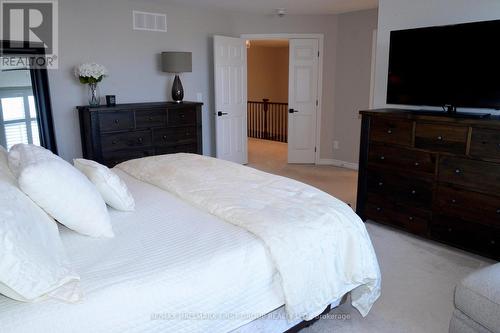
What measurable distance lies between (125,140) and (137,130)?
193 mm

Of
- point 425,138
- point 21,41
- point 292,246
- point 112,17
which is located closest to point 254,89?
point 112,17

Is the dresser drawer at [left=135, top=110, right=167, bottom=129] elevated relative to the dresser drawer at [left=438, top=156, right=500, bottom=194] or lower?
elevated

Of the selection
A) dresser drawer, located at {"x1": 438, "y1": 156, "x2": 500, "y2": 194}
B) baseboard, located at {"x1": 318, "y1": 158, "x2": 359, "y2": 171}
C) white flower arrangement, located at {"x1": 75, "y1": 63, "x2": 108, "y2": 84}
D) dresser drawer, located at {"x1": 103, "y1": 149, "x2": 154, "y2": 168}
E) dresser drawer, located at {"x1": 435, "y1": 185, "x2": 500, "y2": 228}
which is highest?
white flower arrangement, located at {"x1": 75, "y1": 63, "x2": 108, "y2": 84}

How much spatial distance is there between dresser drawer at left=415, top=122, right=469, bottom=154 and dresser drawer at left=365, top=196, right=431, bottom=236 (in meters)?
0.57

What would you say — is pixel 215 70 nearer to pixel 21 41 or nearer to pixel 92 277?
pixel 21 41

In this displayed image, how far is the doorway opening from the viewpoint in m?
8.95

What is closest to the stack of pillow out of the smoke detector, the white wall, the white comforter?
the white comforter

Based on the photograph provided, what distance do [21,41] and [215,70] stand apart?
2.51m

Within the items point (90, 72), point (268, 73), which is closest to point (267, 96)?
point (268, 73)

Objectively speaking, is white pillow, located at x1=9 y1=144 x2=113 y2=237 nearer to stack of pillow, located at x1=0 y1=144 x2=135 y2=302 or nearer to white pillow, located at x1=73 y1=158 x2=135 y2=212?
stack of pillow, located at x1=0 y1=144 x2=135 y2=302

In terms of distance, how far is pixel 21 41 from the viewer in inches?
158

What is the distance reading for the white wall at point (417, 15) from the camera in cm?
313

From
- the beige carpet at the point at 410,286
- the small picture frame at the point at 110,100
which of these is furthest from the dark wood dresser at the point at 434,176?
the small picture frame at the point at 110,100

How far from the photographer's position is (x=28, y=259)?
1.21 m
